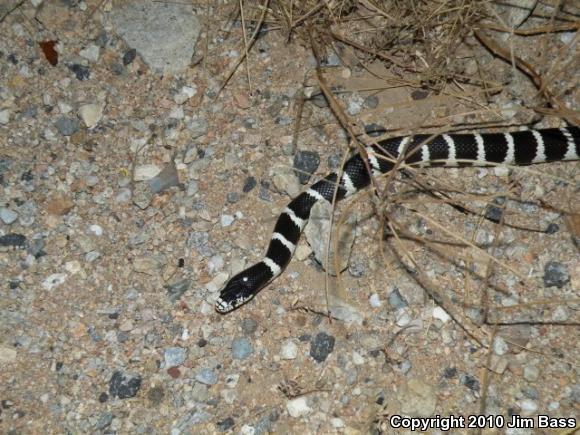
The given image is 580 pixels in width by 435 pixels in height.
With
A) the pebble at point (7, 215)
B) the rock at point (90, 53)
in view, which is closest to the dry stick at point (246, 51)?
the rock at point (90, 53)

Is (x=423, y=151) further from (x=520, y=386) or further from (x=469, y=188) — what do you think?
(x=520, y=386)

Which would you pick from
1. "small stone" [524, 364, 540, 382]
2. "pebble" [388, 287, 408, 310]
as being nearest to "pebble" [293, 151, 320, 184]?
"pebble" [388, 287, 408, 310]

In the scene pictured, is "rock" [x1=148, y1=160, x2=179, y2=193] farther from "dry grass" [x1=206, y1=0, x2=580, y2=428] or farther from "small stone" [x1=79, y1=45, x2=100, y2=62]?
"small stone" [x1=79, y1=45, x2=100, y2=62]

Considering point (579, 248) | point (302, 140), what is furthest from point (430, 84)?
point (579, 248)

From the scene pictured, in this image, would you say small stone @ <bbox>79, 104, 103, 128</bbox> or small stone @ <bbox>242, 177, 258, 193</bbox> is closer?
small stone @ <bbox>242, 177, 258, 193</bbox>

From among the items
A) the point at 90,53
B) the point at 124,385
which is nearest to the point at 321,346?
the point at 124,385

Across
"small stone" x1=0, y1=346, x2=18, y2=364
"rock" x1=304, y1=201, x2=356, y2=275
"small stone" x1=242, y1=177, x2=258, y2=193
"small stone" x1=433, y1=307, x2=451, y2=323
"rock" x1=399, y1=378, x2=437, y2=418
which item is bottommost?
Answer: "rock" x1=399, y1=378, x2=437, y2=418
